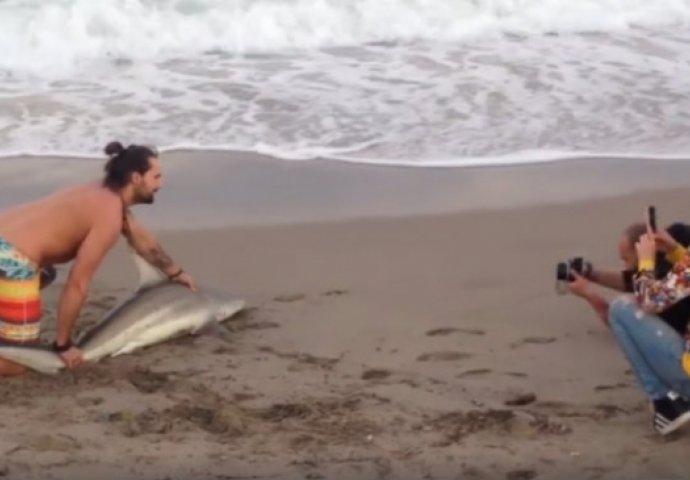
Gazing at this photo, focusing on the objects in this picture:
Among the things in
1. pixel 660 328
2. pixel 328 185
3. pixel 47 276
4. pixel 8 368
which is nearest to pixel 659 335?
pixel 660 328

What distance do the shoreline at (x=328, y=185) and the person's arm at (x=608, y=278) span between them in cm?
168

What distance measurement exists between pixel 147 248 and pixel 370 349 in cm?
107

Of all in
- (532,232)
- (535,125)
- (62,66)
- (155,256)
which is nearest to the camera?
(155,256)

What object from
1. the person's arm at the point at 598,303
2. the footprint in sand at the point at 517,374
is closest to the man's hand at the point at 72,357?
the footprint in sand at the point at 517,374

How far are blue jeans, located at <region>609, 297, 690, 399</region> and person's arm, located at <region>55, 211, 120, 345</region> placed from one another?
200 centimetres

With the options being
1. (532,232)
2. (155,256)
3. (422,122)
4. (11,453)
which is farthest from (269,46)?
(11,453)

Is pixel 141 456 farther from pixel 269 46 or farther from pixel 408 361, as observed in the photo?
pixel 269 46

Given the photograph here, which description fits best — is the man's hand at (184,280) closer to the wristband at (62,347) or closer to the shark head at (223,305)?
the shark head at (223,305)

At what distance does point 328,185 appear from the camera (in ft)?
26.7

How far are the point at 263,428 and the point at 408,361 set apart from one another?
3.03 feet

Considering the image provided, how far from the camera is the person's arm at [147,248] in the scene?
6.20m

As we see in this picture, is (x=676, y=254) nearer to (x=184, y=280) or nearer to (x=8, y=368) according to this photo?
(x=184, y=280)

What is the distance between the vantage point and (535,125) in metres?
9.25

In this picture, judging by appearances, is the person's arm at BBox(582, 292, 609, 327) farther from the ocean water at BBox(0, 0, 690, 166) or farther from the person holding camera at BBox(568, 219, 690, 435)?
the ocean water at BBox(0, 0, 690, 166)
